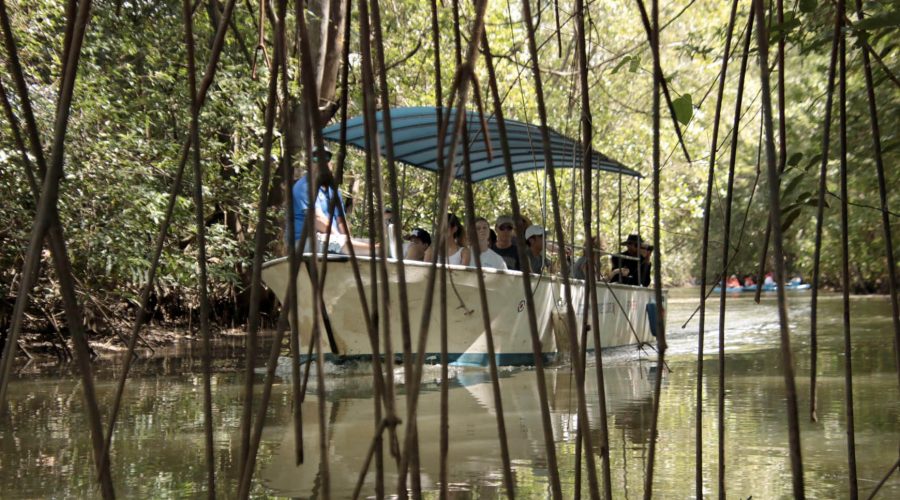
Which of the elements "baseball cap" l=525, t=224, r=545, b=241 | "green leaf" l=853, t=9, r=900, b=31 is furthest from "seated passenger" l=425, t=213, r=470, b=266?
"green leaf" l=853, t=9, r=900, b=31

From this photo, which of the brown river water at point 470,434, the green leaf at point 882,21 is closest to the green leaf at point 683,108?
the green leaf at point 882,21

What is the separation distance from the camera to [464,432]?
541 cm

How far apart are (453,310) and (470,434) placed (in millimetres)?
3283

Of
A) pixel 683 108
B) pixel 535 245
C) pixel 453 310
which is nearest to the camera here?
pixel 683 108

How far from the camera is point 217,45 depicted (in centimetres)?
152

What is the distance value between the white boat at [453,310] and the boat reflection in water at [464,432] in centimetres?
39

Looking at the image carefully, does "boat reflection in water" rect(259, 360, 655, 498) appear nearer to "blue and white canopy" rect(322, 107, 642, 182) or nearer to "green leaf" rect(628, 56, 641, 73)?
"green leaf" rect(628, 56, 641, 73)

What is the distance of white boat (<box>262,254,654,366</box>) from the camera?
8008 mm

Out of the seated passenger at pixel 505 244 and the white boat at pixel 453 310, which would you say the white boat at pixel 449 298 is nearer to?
the white boat at pixel 453 310

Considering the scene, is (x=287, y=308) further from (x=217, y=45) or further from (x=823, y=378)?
(x=823, y=378)

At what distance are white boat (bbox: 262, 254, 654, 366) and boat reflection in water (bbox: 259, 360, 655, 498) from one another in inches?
15.5

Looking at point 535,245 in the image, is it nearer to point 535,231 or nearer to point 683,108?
point 535,231

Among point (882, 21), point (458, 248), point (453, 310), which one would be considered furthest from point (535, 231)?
point (882, 21)

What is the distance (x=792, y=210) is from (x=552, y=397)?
4766 mm
